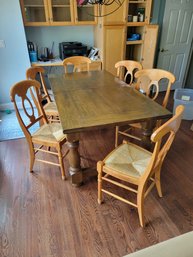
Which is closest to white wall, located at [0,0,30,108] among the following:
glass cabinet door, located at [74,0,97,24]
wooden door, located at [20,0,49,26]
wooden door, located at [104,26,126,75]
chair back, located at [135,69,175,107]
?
wooden door, located at [20,0,49,26]

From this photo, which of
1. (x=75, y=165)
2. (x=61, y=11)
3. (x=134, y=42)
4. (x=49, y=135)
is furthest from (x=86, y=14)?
(x=75, y=165)

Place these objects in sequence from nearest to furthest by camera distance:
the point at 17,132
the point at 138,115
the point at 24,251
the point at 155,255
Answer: the point at 155,255, the point at 24,251, the point at 138,115, the point at 17,132

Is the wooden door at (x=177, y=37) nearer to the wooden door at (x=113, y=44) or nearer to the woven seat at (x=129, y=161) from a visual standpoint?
the wooden door at (x=113, y=44)

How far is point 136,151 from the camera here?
5.42 feet

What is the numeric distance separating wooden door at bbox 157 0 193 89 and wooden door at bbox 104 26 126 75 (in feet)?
2.84

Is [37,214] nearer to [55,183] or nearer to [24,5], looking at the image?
[55,183]

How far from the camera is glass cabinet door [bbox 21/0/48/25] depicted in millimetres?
3111

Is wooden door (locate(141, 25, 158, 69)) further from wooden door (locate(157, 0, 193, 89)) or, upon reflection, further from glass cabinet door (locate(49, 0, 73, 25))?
glass cabinet door (locate(49, 0, 73, 25))

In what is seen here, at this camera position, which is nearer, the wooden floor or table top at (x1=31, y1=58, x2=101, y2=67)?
the wooden floor

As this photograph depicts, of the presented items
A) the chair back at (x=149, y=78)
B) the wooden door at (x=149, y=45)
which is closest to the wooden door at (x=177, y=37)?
the wooden door at (x=149, y=45)

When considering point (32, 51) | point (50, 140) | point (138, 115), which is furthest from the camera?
point (32, 51)

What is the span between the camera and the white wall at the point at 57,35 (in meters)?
3.52

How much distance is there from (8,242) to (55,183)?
63 cm

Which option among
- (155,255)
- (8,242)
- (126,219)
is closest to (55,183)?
(8,242)
